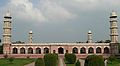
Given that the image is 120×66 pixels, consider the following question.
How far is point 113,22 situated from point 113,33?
1776mm

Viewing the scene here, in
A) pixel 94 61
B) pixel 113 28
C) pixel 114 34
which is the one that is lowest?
pixel 94 61

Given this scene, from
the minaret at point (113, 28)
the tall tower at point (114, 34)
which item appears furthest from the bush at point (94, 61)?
the minaret at point (113, 28)

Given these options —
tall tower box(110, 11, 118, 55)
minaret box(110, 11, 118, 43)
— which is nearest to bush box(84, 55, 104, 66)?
tall tower box(110, 11, 118, 55)

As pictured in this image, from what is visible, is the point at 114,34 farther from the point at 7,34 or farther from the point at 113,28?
the point at 7,34

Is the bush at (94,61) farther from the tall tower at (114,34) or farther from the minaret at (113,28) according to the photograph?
the minaret at (113,28)

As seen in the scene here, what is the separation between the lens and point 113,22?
45.9 metres

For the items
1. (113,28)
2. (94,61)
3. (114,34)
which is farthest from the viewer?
(113,28)

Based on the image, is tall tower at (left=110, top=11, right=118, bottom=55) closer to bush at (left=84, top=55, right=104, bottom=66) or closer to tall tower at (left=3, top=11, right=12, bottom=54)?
tall tower at (left=3, top=11, right=12, bottom=54)

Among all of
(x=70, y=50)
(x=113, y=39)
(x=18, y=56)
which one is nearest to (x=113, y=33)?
(x=113, y=39)

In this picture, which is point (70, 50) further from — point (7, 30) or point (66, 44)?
point (7, 30)

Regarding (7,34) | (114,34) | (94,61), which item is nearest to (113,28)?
(114,34)

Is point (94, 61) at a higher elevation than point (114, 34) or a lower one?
lower

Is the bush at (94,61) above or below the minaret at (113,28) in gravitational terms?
below

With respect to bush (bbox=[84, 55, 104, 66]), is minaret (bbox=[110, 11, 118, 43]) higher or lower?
higher
